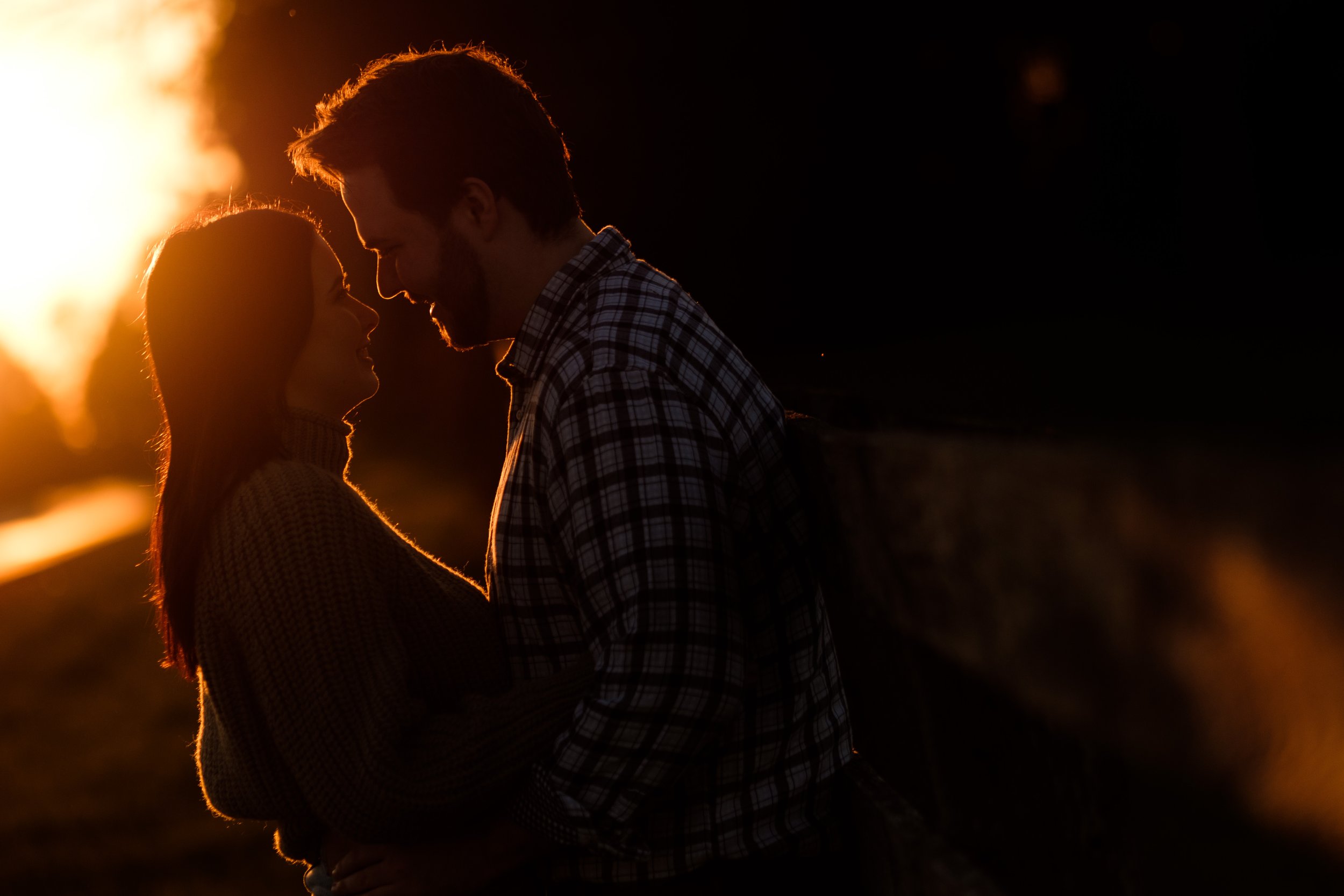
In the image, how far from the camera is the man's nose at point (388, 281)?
2498 millimetres

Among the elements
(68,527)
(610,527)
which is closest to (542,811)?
(610,527)

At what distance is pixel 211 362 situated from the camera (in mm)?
2301

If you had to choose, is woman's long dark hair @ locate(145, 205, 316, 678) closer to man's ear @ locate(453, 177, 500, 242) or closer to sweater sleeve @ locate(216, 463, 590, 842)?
sweater sleeve @ locate(216, 463, 590, 842)

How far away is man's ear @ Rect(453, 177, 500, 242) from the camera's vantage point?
232 cm

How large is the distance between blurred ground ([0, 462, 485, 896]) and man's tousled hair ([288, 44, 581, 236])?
138 inches

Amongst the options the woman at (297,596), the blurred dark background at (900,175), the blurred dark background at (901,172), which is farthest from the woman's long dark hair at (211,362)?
the blurred dark background at (901,172)

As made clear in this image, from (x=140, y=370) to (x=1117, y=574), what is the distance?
316 cm

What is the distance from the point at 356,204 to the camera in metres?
2.47

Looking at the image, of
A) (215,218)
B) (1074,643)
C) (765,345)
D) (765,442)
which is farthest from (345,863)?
(765,345)

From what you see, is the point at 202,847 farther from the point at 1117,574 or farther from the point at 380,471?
the point at 1117,574

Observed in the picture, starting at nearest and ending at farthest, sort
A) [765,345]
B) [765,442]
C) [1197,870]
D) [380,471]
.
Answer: [1197,870] → [765,442] → [765,345] → [380,471]

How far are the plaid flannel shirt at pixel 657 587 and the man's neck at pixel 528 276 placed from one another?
14cm

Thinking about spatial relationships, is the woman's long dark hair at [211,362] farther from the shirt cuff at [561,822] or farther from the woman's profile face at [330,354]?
the shirt cuff at [561,822]

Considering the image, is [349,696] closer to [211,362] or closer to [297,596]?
[297,596]
